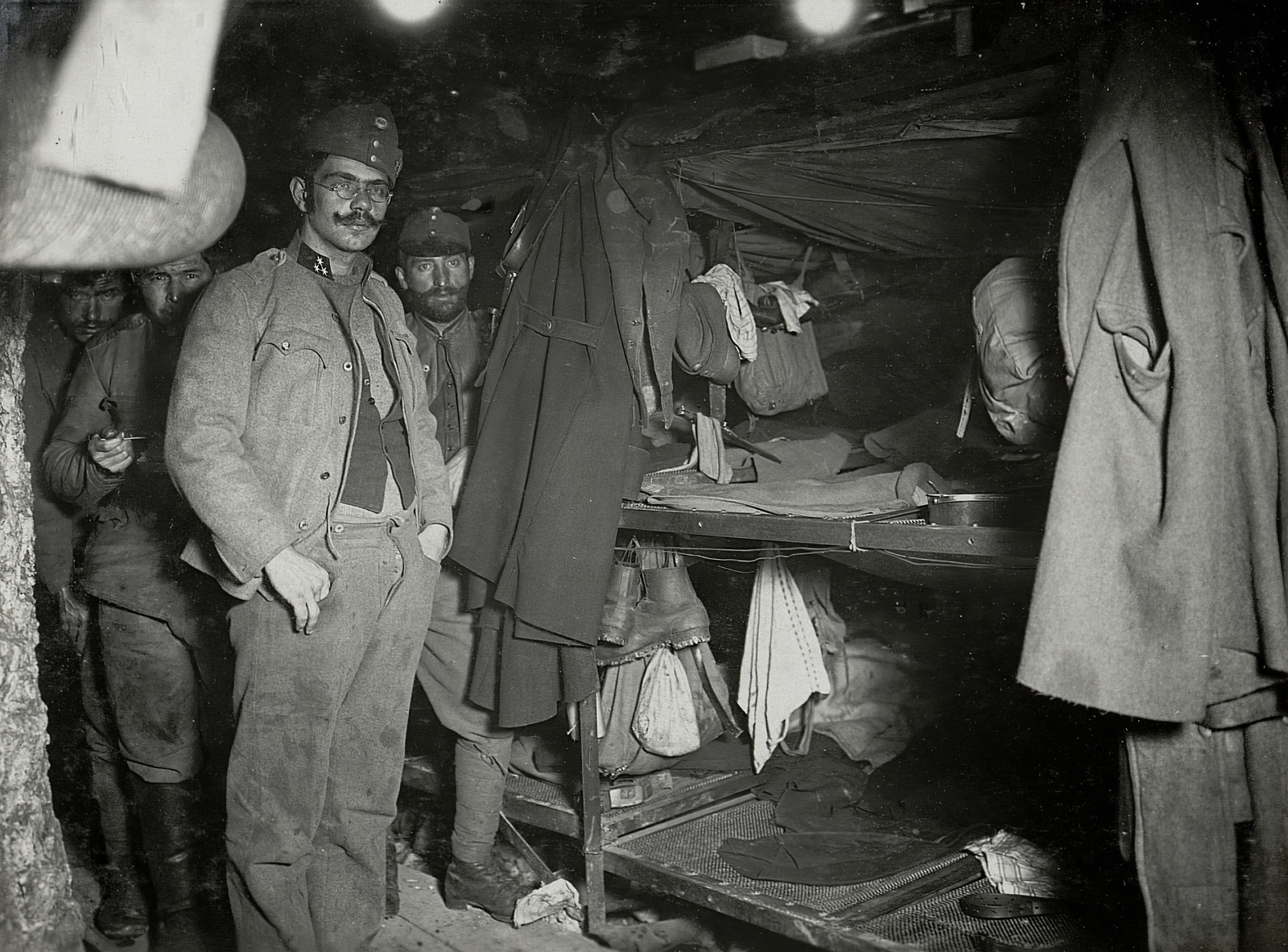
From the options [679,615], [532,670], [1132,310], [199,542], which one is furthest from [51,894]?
[1132,310]

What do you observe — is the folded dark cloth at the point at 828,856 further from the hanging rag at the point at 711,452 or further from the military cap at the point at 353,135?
the military cap at the point at 353,135

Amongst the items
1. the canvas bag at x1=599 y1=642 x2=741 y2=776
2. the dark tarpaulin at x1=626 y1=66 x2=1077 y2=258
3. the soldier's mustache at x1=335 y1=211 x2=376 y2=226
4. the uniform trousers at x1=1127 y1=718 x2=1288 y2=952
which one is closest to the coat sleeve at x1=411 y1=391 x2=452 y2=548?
the soldier's mustache at x1=335 y1=211 x2=376 y2=226

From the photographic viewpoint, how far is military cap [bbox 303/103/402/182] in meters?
2.28

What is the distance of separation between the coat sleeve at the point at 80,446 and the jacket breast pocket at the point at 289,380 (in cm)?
74

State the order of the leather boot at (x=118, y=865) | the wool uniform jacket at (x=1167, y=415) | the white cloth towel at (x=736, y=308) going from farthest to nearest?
the white cloth towel at (x=736, y=308) → the leather boot at (x=118, y=865) → the wool uniform jacket at (x=1167, y=415)

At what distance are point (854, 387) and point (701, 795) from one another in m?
1.71

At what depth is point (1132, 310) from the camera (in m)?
1.58

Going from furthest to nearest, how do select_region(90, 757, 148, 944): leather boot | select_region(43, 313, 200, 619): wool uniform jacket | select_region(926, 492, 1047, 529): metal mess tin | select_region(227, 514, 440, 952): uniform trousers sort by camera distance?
select_region(90, 757, 148, 944): leather boot → select_region(43, 313, 200, 619): wool uniform jacket → select_region(227, 514, 440, 952): uniform trousers → select_region(926, 492, 1047, 529): metal mess tin

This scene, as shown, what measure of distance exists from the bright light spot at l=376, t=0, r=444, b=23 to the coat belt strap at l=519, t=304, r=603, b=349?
34.0 inches

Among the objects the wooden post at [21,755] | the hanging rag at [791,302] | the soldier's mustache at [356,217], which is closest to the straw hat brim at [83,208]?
the wooden post at [21,755]

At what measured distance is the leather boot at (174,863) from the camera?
8.76 feet

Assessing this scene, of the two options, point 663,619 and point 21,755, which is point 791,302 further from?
point 21,755

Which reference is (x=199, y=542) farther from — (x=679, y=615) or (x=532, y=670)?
(x=679, y=615)

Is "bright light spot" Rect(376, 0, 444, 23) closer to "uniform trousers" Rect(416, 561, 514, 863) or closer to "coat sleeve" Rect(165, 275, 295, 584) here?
"coat sleeve" Rect(165, 275, 295, 584)
